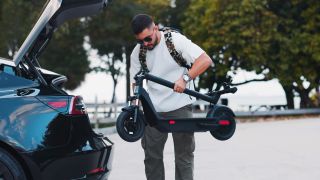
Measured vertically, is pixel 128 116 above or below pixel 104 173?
above

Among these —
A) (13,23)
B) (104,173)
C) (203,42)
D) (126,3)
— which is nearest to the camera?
(104,173)

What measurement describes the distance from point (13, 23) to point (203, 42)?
12188 mm

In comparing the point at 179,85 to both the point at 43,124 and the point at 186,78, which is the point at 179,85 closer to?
the point at 186,78

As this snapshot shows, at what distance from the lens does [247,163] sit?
1011 centimetres

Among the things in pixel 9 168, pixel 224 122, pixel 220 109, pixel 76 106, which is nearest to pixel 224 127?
pixel 224 122

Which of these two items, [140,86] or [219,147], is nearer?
[140,86]

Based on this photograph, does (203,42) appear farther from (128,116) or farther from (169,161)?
(128,116)

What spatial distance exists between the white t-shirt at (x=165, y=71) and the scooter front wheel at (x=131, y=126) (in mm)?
251

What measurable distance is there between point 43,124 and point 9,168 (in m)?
0.40

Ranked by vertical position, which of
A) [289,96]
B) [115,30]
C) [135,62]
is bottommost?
[135,62]

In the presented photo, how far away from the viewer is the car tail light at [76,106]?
16.6 ft

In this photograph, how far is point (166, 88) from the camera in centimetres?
568

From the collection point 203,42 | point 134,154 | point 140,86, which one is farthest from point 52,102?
point 203,42

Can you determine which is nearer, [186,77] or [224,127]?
[186,77]
